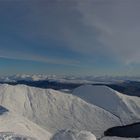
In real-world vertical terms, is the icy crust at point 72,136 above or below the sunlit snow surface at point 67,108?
above

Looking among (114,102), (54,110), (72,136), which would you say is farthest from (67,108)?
(72,136)

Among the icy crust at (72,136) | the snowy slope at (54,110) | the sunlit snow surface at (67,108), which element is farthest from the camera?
the snowy slope at (54,110)

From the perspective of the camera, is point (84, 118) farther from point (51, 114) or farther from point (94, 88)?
point (94, 88)

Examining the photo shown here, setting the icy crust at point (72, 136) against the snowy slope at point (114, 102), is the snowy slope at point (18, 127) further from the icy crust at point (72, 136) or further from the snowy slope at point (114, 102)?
the snowy slope at point (114, 102)

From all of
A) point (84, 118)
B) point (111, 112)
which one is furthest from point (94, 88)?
point (84, 118)

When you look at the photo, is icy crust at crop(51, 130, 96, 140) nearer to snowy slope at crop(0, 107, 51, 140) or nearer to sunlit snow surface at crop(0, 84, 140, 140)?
snowy slope at crop(0, 107, 51, 140)

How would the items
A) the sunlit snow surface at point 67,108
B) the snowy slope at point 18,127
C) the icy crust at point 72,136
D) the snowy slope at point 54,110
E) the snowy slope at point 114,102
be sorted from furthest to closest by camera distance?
the snowy slope at point 114,102 → the snowy slope at point 54,110 → the sunlit snow surface at point 67,108 → the snowy slope at point 18,127 → the icy crust at point 72,136

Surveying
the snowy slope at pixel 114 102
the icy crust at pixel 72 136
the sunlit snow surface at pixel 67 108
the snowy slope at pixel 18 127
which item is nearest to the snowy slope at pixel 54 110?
the sunlit snow surface at pixel 67 108
